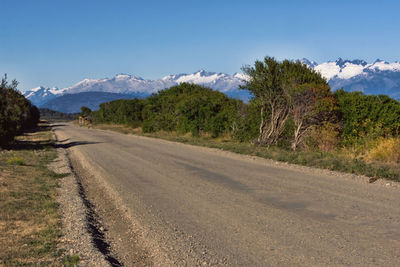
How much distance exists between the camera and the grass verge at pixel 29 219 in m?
5.24

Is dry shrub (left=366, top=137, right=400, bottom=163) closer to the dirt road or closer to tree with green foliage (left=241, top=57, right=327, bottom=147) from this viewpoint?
the dirt road

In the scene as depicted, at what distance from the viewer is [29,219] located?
23.8ft

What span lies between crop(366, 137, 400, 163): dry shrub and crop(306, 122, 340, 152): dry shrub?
11.7 ft

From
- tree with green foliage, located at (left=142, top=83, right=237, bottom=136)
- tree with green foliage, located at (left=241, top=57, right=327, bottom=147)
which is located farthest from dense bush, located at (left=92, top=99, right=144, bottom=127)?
tree with green foliage, located at (left=241, top=57, right=327, bottom=147)

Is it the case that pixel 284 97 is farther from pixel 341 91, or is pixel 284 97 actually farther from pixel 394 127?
pixel 394 127

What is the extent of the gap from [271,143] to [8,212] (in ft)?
54.6

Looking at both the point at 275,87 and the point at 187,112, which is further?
the point at 187,112

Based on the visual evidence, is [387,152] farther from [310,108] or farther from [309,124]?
[309,124]

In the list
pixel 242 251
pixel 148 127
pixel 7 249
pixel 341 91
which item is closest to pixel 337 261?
pixel 242 251

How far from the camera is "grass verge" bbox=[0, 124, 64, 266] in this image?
17.2 feet

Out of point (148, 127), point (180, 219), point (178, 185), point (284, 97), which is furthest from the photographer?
point (148, 127)

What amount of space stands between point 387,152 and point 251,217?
936 centimetres

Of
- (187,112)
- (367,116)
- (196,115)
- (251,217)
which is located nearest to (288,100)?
(367,116)

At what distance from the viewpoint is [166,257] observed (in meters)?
5.21
